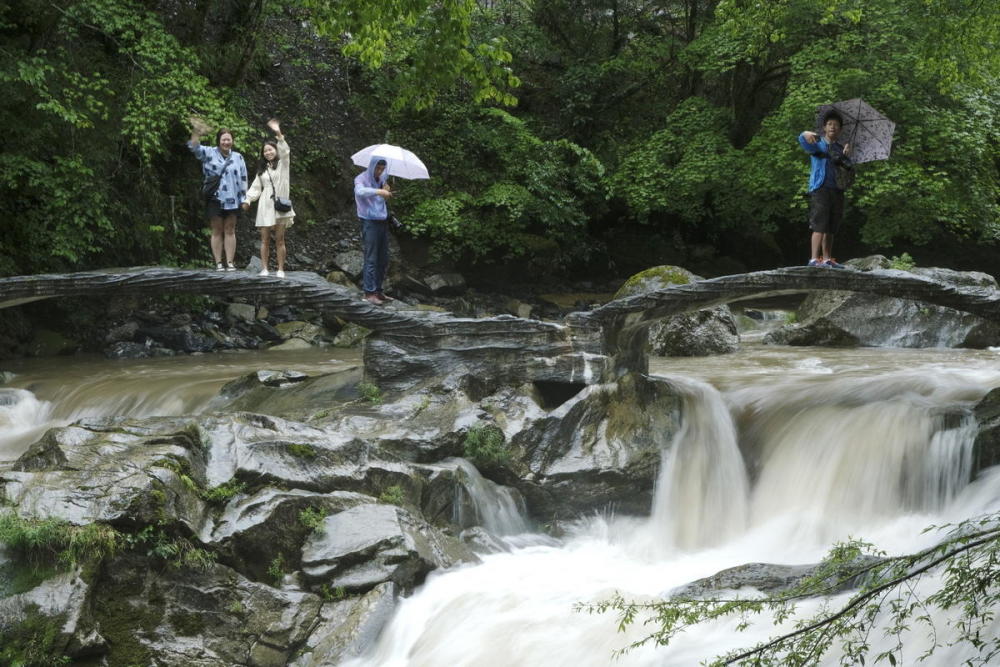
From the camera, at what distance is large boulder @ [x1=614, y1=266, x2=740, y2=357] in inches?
530

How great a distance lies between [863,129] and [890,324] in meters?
5.66

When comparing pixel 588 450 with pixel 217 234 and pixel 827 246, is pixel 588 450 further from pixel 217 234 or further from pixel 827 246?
pixel 217 234

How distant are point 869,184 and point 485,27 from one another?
8.81 metres

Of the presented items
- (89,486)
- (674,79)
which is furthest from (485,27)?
(89,486)

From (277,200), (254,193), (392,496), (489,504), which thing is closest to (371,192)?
(277,200)

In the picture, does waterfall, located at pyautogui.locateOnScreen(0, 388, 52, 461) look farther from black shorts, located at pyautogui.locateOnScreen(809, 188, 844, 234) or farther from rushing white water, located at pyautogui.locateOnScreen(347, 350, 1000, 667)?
black shorts, located at pyautogui.locateOnScreen(809, 188, 844, 234)

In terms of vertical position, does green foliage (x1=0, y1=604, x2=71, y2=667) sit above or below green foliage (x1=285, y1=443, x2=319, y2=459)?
below

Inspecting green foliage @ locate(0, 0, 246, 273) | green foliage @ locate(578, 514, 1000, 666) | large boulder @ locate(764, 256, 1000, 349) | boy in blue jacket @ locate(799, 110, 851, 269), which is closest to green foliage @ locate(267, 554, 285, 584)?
green foliage @ locate(578, 514, 1000, 666)

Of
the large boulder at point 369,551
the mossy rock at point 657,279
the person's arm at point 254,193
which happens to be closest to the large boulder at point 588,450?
the large boulder at point 369,551

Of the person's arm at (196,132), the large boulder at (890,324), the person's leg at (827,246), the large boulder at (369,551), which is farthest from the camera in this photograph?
the large boulder at (890,324)

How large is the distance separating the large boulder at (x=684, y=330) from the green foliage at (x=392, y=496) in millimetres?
6892

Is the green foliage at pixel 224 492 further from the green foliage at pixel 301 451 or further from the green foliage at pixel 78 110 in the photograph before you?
the green foliage at pixel 78 110

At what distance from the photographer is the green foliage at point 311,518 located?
264 inches

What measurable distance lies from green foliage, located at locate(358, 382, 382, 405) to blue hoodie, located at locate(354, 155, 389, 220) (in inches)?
76.8
